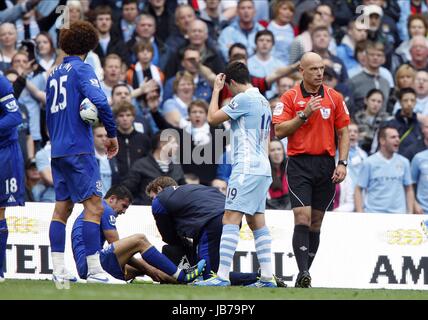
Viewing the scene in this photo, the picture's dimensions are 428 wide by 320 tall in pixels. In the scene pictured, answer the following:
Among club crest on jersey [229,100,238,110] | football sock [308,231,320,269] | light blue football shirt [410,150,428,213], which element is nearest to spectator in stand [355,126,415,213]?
light blue football shirt [410,150,428,213]

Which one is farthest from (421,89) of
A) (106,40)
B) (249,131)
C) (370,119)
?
(249,131)

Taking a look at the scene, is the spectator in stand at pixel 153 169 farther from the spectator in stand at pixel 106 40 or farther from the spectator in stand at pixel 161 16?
the spectator in stand at pixel 161 16

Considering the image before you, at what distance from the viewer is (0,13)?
63.0 feet

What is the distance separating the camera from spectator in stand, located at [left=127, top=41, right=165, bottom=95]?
18766mm

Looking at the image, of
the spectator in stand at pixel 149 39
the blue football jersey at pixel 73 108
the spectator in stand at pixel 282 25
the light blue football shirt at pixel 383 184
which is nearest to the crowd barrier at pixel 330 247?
the light blue football shirt at pixel 383 184

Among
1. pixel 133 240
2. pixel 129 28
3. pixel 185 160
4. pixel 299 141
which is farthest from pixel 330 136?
pixel 129 28

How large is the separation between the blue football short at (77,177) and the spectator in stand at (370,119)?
807cm

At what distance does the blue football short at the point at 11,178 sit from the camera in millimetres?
12289

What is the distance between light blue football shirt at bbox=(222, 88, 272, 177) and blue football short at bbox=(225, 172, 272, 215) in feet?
0.21

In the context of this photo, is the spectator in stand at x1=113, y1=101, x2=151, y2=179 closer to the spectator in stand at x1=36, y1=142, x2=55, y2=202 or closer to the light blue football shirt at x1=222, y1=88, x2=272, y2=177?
the spectator in stand at x1=36, y1=142, x2=55, y2=202

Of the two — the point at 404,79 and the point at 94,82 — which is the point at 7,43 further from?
the point at 94,82

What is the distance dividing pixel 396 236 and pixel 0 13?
25.4 ft

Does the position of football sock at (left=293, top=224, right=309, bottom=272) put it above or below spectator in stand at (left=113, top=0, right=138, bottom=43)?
below
